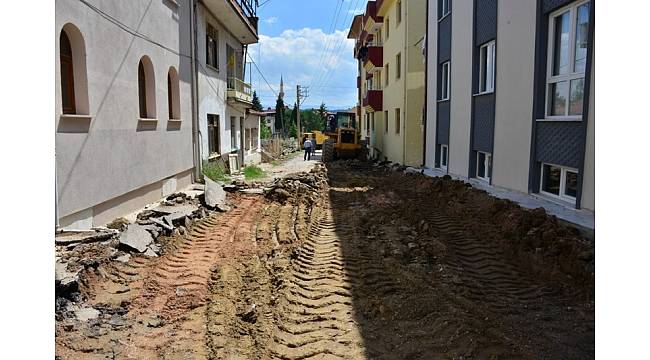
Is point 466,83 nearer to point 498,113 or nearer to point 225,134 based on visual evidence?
point 498,113

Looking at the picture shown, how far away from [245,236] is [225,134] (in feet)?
35.5

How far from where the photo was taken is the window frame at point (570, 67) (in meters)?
7.18

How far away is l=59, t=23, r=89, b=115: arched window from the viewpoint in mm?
6949

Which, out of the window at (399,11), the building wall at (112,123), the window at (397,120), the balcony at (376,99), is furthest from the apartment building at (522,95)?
the balcony at (376,99)

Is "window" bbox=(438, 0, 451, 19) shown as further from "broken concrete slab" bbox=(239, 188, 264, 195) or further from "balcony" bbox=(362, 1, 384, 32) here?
"balcony" bbox=(362, 1, 384, 32)

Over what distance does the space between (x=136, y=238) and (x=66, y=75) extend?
2775 millimetres

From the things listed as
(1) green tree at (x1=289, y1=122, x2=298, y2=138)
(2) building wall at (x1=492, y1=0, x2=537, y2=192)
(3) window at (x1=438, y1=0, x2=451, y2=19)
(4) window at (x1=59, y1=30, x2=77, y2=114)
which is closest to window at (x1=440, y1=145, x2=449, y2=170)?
(3) window at (x1=438, y1=0, x2=451, y2=19)

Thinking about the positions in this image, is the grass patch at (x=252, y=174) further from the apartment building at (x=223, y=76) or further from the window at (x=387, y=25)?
the window at (x=387, y=25)

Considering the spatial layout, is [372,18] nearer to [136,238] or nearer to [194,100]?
[194,100]

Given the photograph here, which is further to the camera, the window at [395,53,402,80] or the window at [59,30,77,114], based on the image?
the window at [395,53,402,80]

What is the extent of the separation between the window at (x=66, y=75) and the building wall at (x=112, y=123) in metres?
0.15

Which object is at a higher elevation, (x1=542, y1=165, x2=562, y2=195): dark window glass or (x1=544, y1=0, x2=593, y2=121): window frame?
(x1=544, y1=0, x2=593, y2=121): window frame

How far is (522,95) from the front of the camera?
29.1 feet

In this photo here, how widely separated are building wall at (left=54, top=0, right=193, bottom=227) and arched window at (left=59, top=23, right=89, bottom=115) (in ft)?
0.27
